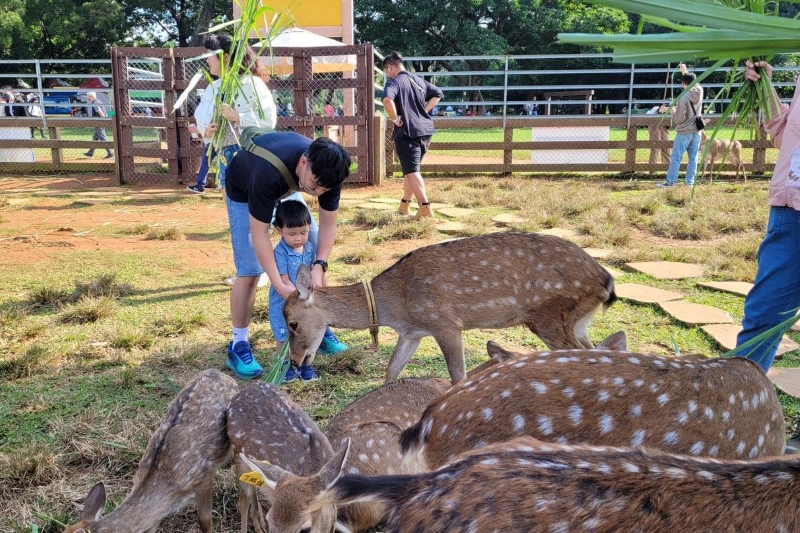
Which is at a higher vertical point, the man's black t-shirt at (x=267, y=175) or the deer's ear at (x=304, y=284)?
the man's black t-shirt at (x=267, y=175)

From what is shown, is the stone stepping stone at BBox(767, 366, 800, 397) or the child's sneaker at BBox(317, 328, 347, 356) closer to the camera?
the stone stepping stone at BBox(767, 366, 800, 397)

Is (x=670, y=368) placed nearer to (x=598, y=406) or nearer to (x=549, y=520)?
(x=598, y=406)

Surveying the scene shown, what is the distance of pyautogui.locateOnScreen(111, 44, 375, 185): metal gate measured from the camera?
Answer: 13102 millimetres

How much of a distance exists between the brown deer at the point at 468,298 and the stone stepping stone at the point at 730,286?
7.76 feet

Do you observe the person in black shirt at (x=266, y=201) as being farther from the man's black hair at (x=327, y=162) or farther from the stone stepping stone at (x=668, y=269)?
the stone stepping stone at (x=668, y=269)

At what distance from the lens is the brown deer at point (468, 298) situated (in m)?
4.68

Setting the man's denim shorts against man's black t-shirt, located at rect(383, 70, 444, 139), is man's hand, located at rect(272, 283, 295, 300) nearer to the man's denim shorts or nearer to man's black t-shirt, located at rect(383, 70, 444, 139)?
the man's denim shorts

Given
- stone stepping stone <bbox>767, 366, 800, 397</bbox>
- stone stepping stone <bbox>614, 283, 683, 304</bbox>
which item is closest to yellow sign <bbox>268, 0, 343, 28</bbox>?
stone stepping stone <bbox>614, 283, 683, 304</bbox>

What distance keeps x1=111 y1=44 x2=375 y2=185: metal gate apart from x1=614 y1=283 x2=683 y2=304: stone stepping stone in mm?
7798

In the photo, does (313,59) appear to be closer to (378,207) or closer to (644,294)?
(378,207)

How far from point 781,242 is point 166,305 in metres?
5.05

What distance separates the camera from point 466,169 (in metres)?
15.2

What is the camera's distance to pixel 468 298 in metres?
4.82

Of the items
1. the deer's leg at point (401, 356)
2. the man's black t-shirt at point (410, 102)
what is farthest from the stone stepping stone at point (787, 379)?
the man's black t-shirt at point (410, 102)
